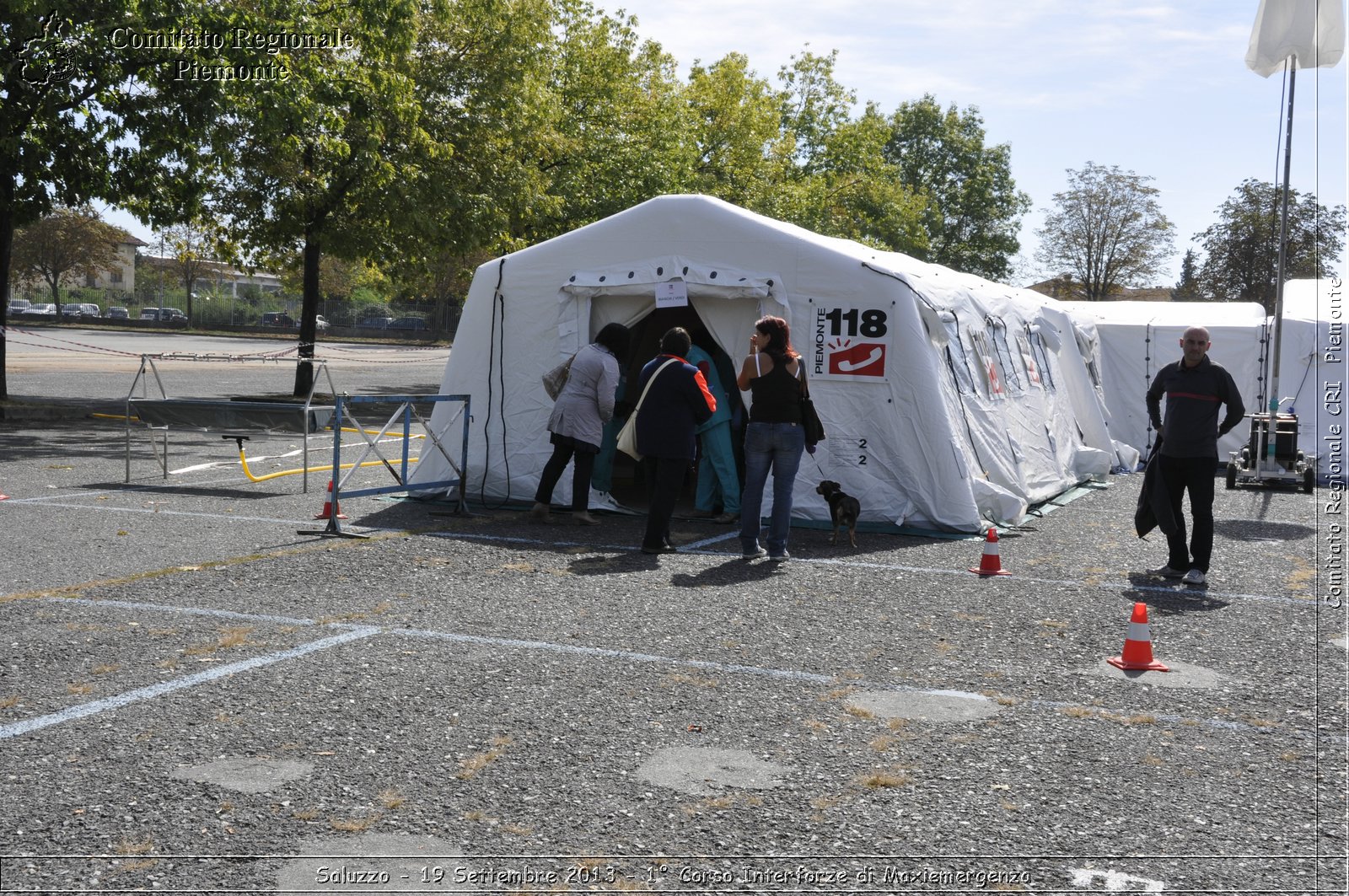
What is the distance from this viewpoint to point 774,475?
962cm

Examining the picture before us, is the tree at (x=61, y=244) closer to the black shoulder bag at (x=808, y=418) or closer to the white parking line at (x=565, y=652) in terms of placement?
the black shoulder bag at (x=808, y=418)

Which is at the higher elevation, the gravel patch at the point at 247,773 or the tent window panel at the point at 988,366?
the tent window panel at the point at 988,366

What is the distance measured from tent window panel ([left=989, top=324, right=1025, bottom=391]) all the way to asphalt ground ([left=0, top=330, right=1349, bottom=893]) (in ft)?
14.1

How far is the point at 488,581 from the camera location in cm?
838

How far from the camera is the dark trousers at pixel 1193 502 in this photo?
9062mm

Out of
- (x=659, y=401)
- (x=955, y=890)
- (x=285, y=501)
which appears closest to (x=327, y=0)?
(x=285, y=501)

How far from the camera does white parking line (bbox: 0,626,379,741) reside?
500 centimetres

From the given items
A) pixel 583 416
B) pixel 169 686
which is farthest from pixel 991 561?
pixel 169 686

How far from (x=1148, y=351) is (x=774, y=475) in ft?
44.0

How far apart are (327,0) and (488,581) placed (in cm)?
1619

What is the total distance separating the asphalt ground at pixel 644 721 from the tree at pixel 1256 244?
38.2 m

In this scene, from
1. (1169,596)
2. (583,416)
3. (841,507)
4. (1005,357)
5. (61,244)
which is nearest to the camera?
(1169,596)

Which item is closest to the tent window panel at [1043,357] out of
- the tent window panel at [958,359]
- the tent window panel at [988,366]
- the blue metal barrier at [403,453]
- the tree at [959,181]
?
the tent window panel at [988,366]

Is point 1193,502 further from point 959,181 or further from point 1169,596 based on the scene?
point 959,181
